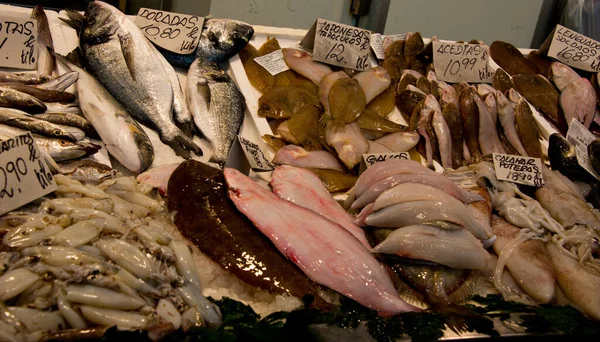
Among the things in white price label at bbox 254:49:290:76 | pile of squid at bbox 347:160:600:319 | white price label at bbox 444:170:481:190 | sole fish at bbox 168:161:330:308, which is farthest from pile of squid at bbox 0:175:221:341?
white price label at bbox 254:49:290:76

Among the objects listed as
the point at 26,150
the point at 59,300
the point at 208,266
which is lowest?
the point at 208,266

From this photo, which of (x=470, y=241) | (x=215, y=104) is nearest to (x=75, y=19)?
(x=215, y=104)

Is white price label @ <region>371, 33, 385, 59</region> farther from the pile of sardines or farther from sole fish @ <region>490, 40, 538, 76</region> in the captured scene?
the pile of sardines

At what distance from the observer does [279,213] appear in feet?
6.61

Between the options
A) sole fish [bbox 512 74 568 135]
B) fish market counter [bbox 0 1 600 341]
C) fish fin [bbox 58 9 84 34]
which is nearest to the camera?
fish market counter [bbox 0 1 600 341]

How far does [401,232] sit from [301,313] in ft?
1.96

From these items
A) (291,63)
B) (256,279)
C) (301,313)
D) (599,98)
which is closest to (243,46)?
(291,63)

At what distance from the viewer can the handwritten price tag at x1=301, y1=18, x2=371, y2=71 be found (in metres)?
3.47

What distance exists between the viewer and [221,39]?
10.9 feet

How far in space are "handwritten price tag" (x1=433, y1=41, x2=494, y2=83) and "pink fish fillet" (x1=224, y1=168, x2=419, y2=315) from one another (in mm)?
2088

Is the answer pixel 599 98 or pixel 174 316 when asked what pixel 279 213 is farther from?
pixel 599 98

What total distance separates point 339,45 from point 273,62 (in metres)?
0.46

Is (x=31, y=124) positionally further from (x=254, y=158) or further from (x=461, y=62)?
(x=461, y=62)

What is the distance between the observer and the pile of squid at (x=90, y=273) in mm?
1438
